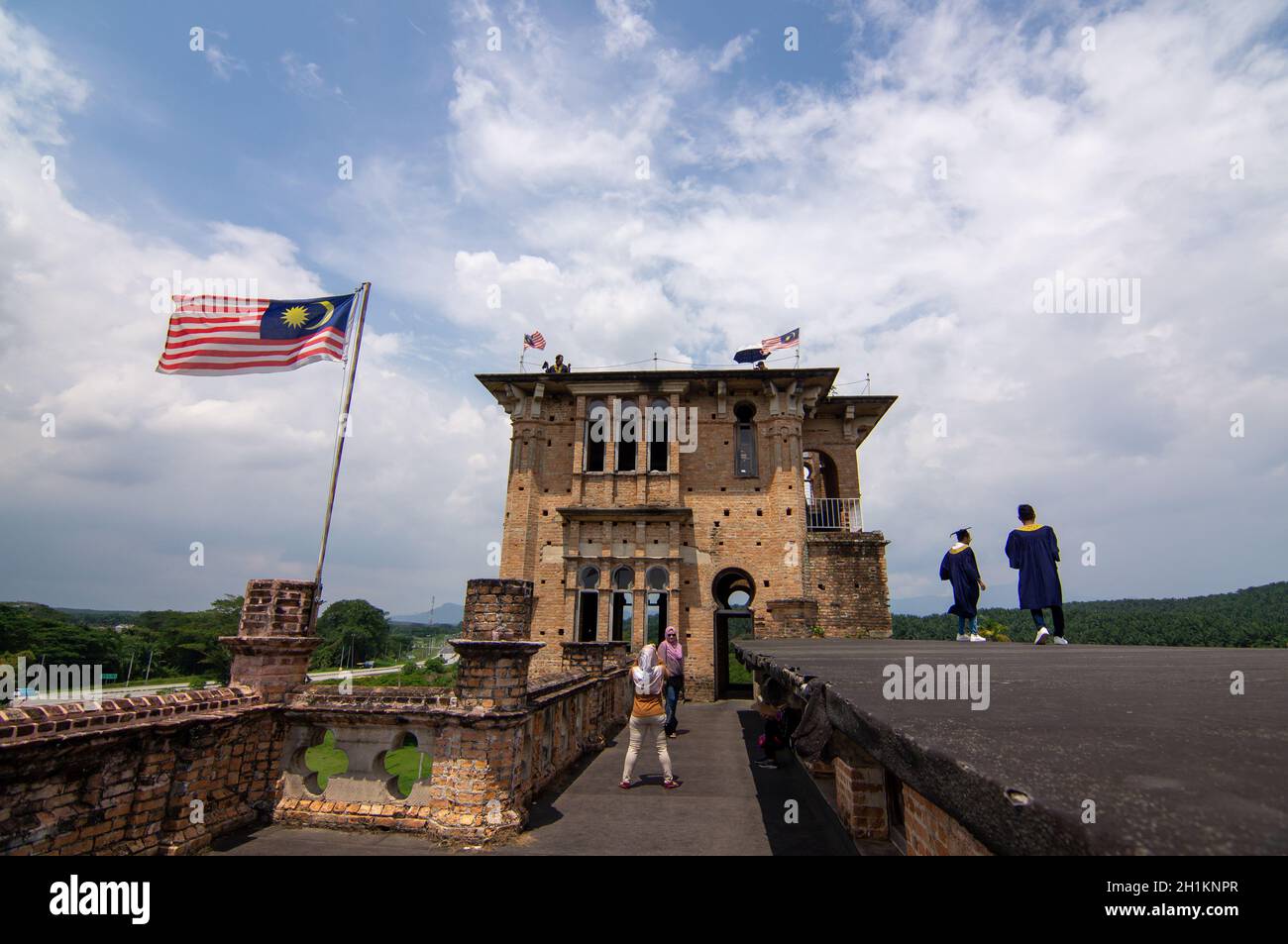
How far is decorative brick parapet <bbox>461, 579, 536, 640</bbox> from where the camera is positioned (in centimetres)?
691

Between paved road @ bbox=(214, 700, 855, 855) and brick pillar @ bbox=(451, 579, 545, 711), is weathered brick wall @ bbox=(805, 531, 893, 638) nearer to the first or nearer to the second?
paved road @ bbox=(214, 700, 855, 855)

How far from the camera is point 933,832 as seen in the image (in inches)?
139

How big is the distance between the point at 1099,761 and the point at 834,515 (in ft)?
74.5

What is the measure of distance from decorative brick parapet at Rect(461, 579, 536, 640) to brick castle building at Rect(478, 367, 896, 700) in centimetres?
1397

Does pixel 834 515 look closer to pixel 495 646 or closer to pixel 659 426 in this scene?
pixel 659 426

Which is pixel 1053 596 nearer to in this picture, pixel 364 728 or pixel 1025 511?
pixel 1025 511

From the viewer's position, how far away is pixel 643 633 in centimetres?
2088

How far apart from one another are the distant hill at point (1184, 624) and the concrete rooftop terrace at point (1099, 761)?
149 ft

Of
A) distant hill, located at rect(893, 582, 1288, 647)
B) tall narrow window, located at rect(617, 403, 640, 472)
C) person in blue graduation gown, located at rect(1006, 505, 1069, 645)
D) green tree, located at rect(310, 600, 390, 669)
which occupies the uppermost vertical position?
tall narrow window, located at rect(617, 403, 640, 472)

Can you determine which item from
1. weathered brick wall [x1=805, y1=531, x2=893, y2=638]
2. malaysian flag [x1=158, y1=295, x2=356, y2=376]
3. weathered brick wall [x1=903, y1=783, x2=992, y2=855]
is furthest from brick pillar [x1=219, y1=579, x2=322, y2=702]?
weathered brick wall [x1=805, y1=531, x2=893, y2=638]
